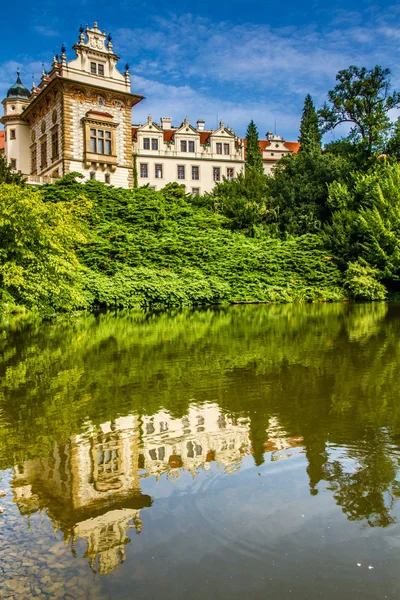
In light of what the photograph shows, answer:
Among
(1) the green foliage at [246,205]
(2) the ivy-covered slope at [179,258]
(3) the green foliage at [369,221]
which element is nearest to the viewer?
(2) the ivy-covered slope at [179,258]

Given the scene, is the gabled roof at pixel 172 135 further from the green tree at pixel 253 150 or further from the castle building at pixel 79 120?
the castle building at pixel 79 120

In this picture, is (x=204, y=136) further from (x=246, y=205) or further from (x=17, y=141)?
(x=246, y=205)

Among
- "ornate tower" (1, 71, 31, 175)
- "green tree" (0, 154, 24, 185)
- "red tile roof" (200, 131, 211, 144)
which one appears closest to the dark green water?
"green tree" (0, 154, 24, 185)

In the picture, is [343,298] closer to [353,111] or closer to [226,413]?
[353,111]

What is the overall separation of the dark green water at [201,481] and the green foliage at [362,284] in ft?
73.1

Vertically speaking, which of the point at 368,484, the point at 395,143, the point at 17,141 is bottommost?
the point at 368,484

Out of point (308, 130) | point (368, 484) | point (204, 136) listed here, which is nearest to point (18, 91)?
point (204, 136)

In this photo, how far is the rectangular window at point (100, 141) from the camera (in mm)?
40781

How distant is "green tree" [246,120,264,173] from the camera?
59.0 meters

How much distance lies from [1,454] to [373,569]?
370cm

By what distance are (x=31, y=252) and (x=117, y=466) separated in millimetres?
14941

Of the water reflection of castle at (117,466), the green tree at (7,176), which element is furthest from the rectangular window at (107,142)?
the water reflection of castle at (117,466)

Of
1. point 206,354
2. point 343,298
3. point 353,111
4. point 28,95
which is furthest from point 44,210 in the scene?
point 28,95

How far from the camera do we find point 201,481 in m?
4.42
